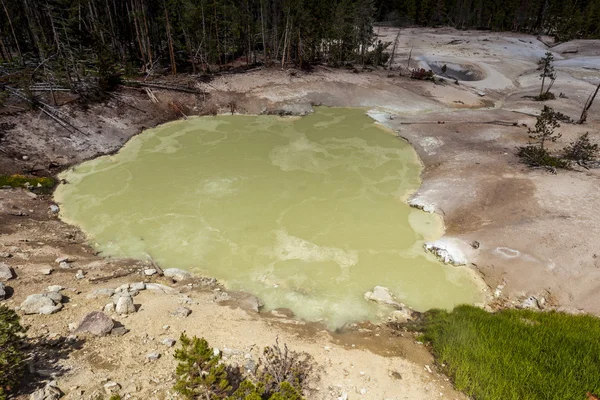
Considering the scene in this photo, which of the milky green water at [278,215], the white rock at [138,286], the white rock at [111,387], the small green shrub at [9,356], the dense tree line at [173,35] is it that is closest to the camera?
the small green shrub at [9,356]

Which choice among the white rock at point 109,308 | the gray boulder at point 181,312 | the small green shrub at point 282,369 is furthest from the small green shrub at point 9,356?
the small green shrub at point 282,369

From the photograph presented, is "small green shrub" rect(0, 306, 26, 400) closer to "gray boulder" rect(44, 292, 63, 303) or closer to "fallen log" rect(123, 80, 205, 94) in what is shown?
"gray boulder" rect(44, 292, 63, 303)

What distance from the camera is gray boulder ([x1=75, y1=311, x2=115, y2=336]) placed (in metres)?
9.38

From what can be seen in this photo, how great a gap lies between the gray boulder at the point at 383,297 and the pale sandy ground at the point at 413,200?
1.54m

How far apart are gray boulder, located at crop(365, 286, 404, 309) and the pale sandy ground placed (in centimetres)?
154

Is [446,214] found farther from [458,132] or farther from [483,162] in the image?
[458,132]

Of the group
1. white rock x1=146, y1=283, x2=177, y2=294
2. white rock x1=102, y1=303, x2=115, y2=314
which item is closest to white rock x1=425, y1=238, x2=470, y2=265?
white rock x1=146, y1=283, x2=177, y2=294

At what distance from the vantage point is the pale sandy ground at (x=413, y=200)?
30.2ft

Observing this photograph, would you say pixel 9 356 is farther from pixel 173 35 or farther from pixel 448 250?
pixel 173 35

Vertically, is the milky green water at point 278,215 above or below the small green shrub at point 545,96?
below

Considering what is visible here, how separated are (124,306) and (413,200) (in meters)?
15.9

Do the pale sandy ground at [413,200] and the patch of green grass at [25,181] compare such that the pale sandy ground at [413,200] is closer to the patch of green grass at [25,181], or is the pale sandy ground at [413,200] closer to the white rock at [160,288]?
the white rock at [160,288]

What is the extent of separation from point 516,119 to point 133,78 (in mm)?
36016

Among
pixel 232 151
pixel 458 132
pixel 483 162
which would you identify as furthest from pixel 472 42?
pixel 232 151
